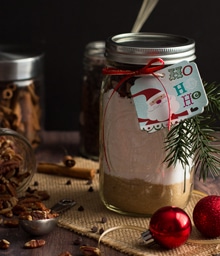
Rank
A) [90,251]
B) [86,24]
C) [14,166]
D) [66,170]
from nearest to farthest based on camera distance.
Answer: [90,251] → [14,166] → [66,170] → [86,24]

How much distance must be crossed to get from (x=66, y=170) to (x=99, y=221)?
28cm

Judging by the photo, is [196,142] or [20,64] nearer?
[196,142]

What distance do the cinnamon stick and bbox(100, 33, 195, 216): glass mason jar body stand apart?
19 cm

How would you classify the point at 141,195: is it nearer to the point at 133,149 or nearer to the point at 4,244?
the point at 133,149

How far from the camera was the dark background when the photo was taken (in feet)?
5.99

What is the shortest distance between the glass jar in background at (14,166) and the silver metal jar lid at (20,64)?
0.20 meters

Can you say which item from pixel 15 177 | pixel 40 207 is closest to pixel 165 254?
pixel 40 207

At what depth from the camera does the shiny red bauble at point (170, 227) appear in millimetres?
1183

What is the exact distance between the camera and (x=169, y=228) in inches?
46.6

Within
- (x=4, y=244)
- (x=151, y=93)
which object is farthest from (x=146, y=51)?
(x=4, y=244)

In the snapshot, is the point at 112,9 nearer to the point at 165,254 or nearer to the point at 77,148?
the point at 77,148

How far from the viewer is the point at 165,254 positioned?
1190mm

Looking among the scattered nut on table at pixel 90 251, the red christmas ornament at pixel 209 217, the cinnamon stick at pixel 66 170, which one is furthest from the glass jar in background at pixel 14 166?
the red christmas ornament at pixel 209 217

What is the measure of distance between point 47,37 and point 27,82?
24 centimetres
